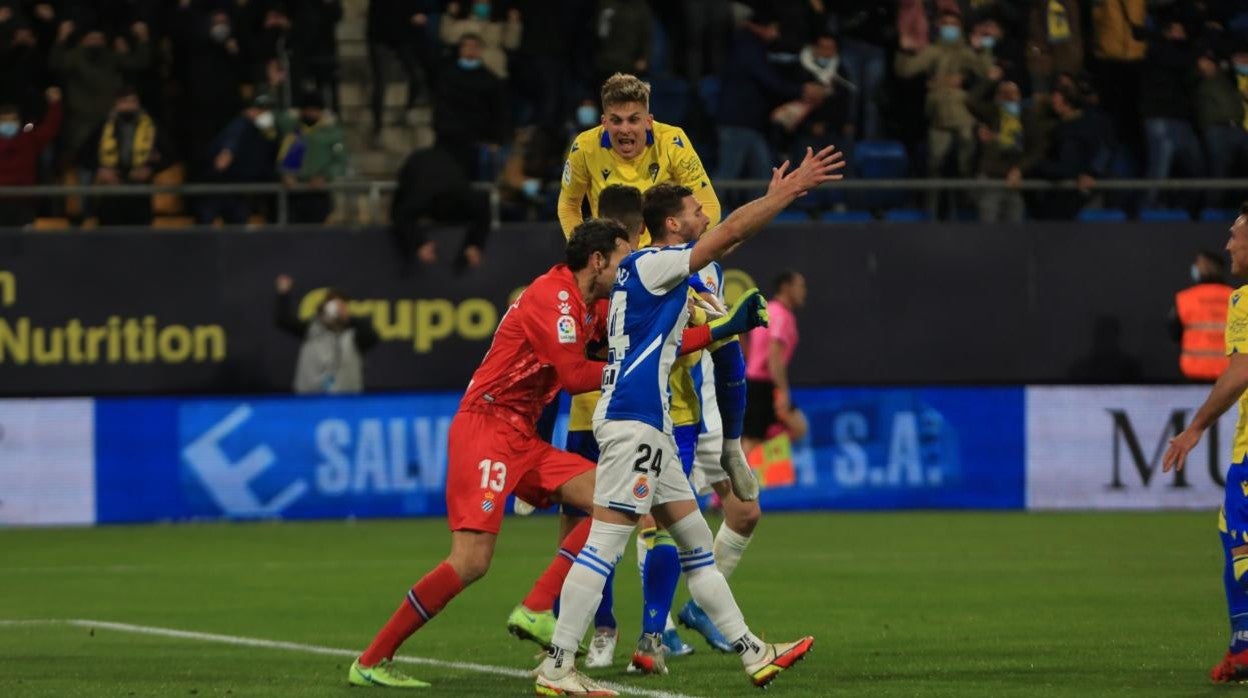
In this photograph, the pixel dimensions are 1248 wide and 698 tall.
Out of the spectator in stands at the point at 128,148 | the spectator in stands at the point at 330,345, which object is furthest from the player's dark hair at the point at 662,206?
the spectator in stands at the point at 128,148

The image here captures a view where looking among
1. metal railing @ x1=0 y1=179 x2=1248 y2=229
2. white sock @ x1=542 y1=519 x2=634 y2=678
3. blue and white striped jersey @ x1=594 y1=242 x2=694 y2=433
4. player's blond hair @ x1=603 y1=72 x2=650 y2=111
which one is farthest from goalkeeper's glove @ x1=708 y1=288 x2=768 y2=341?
metal railing @ x1=0 y1=179 x2=1248 y2=229

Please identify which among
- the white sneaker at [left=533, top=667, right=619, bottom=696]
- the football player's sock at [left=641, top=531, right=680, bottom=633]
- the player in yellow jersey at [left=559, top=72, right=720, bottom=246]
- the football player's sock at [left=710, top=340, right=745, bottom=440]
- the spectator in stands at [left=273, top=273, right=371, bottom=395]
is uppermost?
the player in yellow jersey at [left=559, top=72, right=720, bottom=246]

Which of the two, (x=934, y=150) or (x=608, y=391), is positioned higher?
(x=934, y=150)

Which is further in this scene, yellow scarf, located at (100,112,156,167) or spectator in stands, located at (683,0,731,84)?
spectator in stands, located at (683,0,731,84)

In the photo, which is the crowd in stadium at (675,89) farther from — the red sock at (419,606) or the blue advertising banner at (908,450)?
the red sock at (419,606)

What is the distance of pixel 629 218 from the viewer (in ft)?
32.1

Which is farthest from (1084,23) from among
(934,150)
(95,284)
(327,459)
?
(95,284)

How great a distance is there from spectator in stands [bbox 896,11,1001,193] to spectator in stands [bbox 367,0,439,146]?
4.96 metres

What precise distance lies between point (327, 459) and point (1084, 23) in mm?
9263

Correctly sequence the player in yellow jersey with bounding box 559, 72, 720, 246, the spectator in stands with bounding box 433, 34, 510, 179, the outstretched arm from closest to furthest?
1. the outstretched arm
2. the player in yellow jersey with bounding box 559, 72, 720, 246
3. the spectator in stands with bounding box 433, 34, 510, 179

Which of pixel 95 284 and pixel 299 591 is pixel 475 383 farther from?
pixel 95 284

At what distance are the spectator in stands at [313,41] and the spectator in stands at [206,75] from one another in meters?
0.62

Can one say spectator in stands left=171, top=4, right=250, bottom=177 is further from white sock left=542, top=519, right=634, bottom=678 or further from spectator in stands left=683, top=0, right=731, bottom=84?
white sock left=542, top=519, right=634, bottom=678

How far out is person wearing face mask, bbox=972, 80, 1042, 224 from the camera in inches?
843
